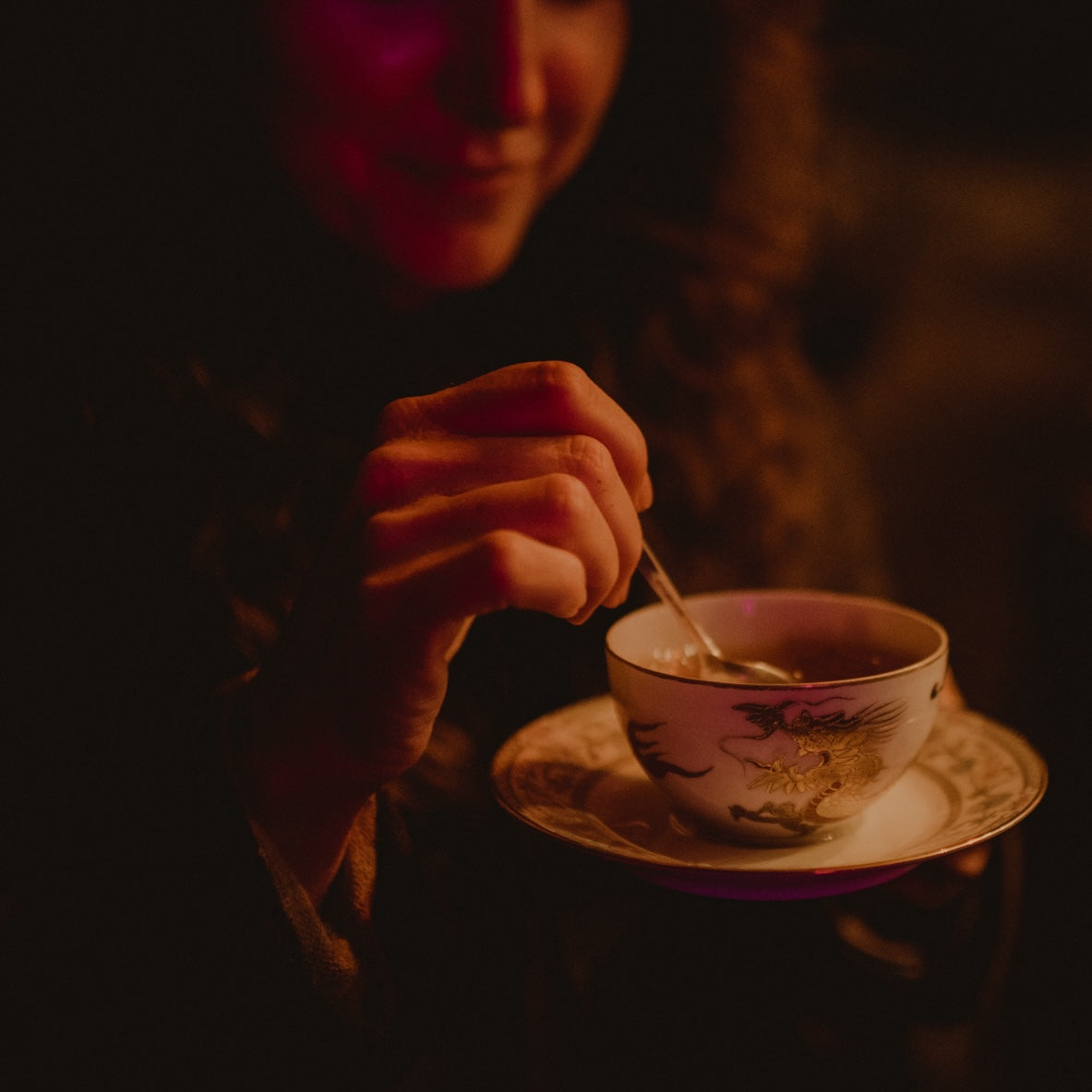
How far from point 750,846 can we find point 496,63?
0.61 meters

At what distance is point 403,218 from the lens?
2.93ft

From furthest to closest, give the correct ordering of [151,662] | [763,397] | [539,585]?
1. [763,397]
2. [151,662]
3. [539,585]

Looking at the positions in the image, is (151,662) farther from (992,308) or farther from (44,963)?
(992,308)

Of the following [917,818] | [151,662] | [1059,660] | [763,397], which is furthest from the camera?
[763,397]

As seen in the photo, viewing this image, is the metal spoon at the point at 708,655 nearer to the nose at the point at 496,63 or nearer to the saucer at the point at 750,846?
the saucer at the point at 750,846

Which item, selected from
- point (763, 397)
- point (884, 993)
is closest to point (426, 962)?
point (884, 993)

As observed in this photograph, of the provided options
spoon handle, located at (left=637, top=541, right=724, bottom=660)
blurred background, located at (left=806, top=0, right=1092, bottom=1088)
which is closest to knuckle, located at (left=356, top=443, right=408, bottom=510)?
spoon handle, located at (left=637, top=541, right=724, bottom=660)

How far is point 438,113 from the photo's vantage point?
31.3 inches

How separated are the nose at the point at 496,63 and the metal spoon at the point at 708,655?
0.41 metres

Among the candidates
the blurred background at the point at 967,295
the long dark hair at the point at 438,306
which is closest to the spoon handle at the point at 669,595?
the long dark hair at the point at 438,306

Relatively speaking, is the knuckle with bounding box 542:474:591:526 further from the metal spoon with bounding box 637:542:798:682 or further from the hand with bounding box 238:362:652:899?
the metal spoon with bounding box 637:542:798:682

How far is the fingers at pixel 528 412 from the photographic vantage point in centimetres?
48

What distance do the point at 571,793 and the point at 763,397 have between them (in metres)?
0.79

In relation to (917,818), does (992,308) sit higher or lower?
lower
